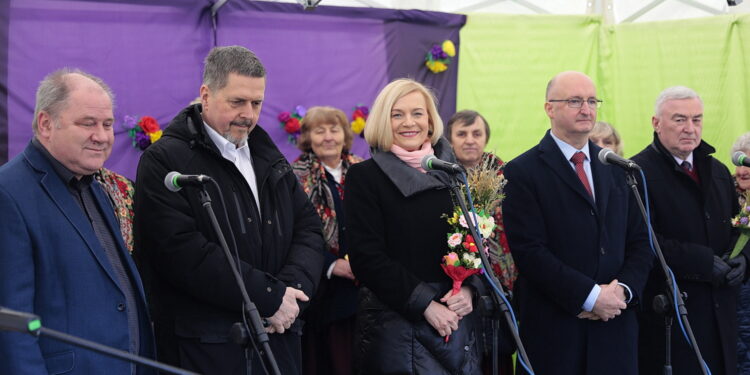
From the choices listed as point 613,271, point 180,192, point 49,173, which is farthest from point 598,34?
point 49,173

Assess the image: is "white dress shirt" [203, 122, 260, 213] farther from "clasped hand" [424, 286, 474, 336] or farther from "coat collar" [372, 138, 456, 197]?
"clasped hand" [424, 286, 474, 336]

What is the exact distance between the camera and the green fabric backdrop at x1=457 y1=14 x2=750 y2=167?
6.48 meters

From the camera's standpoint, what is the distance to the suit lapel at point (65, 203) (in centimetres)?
240

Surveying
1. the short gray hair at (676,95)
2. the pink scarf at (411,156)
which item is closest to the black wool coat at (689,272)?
the short gray hair at (676,95)

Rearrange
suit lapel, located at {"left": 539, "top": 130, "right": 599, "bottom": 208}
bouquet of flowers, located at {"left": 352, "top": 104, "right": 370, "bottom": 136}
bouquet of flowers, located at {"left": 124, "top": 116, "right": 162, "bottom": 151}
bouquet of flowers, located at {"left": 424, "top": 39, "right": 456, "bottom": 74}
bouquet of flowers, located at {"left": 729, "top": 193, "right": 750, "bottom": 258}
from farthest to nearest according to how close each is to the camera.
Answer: bouquet of flowers, located at {"left": 424, "top": 39, "right": 456, "bottom": 74} < bouquet of flowers, located at {"left": 352, "top": 104, "right": 370, "bottom": 136} < bouquet of flowers, located at {"left": 124, "top": 116, "right": 162, "bottom": 151} < bouquet of flowers, located at {"left": 729, "top": 193, "right": 750, "bottom": 258} < suit lapel, located at {"left": 539, "top": 130, "right": 599, "bottom": 208}

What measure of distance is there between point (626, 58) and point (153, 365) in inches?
237

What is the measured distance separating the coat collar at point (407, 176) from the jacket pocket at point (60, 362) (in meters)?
1.50

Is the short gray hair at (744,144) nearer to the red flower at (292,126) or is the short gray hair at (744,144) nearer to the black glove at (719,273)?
the black glove at (719,273)

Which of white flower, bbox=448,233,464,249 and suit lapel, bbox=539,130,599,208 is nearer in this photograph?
white flower, bbox=448,233,464,249

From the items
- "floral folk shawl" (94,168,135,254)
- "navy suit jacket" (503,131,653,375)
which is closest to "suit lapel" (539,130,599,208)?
"navy suit jacket" (503,131,653,375)

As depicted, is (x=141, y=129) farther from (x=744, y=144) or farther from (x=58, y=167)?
(x=744, y=144)

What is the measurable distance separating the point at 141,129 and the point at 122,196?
161 centimetres

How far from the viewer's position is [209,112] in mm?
3012

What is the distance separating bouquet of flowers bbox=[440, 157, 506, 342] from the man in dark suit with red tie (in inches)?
14.4
